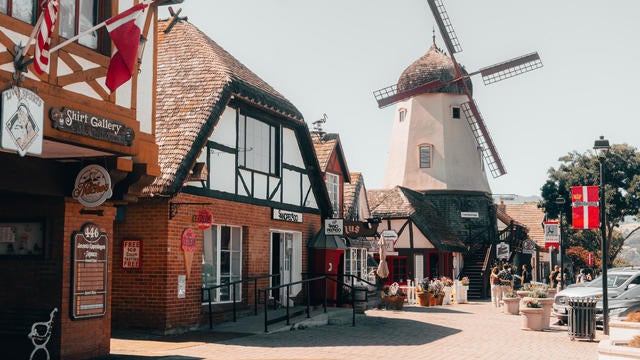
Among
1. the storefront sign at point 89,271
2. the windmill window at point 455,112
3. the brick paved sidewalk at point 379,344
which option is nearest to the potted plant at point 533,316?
the brick paved sidewalk at point 379,344

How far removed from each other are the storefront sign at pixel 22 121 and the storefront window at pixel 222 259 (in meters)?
8.83

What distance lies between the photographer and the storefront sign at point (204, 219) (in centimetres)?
1714

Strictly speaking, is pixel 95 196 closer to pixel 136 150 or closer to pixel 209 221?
pixel 136 150

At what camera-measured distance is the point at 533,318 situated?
765 inches

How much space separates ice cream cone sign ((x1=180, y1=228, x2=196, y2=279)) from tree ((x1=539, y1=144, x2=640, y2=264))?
115 ft

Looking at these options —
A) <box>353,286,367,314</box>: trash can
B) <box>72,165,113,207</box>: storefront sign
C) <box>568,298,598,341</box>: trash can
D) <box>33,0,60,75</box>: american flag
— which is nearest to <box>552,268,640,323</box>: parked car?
<box>568,298,598,341</box>: trash can

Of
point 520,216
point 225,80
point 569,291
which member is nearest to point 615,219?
point 520,216

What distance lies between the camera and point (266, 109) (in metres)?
20.2

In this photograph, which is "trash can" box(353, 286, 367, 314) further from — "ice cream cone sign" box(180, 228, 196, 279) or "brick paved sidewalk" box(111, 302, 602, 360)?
"ice cream cone sign" box(180, 228, 196, 279)

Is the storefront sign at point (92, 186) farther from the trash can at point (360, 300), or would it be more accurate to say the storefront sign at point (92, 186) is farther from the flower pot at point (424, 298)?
the flower pot at point (424, 298)

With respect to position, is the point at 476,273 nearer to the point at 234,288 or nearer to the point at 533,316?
the point at 533,316

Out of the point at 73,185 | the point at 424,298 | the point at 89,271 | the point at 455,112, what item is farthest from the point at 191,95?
the point at 455,112

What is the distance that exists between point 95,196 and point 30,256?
1715 millimetres

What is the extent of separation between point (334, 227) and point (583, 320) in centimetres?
842
